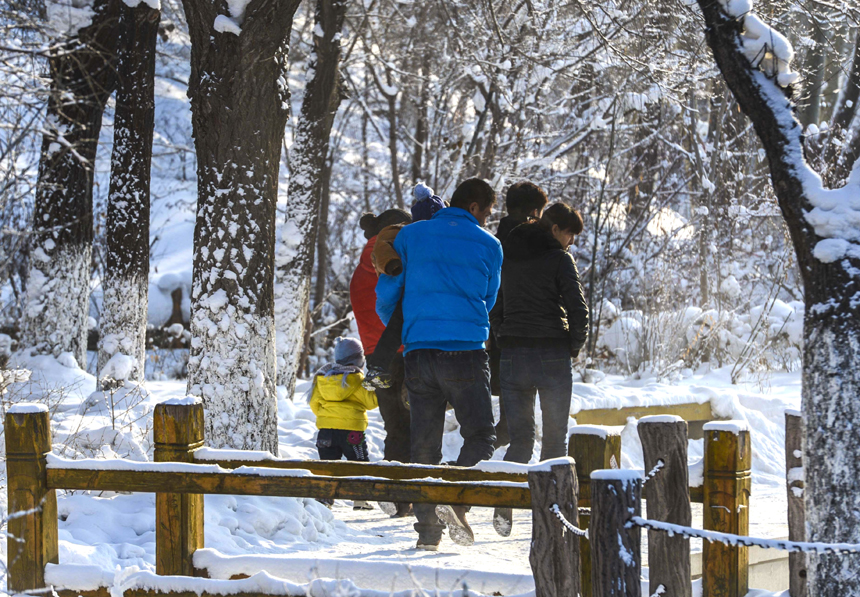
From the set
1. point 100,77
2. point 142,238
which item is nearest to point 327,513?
point 142,238

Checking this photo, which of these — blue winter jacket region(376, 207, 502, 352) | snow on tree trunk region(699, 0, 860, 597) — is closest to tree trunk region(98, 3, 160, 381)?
blue winter jacket region(376, 207, 502, 352)

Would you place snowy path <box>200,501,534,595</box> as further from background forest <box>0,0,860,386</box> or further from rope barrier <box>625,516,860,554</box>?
background forest <box>0,0,860,386</box>

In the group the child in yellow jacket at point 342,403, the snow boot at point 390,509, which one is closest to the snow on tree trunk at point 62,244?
the child in yellow jacket at point 342,403

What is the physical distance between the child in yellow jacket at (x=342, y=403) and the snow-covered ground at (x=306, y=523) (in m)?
0.48

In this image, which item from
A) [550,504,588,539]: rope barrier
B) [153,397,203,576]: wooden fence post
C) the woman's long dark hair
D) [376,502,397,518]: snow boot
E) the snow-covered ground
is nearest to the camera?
[550,504,588,539]: rope barrier

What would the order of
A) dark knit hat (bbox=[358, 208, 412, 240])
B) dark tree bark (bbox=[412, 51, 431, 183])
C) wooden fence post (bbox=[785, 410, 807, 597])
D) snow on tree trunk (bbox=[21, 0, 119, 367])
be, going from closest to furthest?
1. wooden fence post (bbox=[785, 410, 807, 597])
2. dark knit hat (bbox=[358, 208, 412, 240])
3. snow on tree trunk (bbox=[21, 0, 119, 367])
4. dark tree bark (bbox=[412, 51, 431, 183])

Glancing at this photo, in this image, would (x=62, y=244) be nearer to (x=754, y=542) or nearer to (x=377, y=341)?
(x=377, y=341)

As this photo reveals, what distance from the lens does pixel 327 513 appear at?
17.5 feet

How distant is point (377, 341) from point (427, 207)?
0.92 metres

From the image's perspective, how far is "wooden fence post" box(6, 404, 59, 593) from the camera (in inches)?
134

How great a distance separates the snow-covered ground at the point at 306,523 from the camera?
10.5 feet

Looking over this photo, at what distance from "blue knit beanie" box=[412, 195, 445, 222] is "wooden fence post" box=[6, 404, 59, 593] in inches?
90.6

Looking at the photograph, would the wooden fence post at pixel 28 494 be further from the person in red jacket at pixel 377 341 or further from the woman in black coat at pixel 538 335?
the woman in black coat at pixel 538 335

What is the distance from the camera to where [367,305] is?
5594mm
